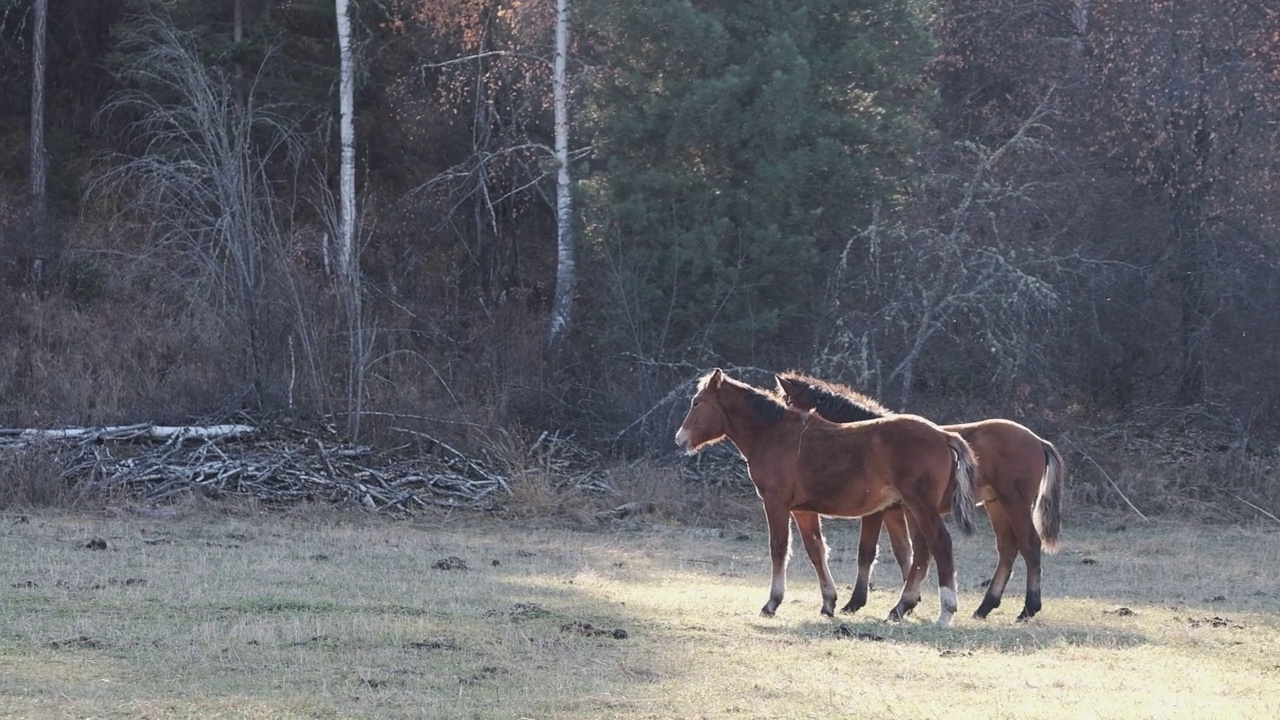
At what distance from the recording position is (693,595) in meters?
11.7

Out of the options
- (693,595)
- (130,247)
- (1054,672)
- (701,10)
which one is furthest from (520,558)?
(130,247)

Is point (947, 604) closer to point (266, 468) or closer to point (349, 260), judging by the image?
point (266, 468)

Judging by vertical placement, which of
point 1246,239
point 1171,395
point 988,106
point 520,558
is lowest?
point 520,558

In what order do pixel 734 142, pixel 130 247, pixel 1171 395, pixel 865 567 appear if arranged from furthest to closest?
pixel 130 247
pixel 1171 395
pixel 734 142
pixel 865 567

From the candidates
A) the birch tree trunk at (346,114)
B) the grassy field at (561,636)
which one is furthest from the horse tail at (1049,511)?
the birch tree trunk at (346,114)

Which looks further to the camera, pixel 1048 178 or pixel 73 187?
pixel 73 187

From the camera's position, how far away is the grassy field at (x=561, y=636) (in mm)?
7266

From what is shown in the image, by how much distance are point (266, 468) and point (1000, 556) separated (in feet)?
32.3

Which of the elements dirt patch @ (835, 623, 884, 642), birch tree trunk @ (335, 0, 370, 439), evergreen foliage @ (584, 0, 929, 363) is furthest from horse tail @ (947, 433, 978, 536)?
birch tree trunk @ (335, 0, 370, 439)

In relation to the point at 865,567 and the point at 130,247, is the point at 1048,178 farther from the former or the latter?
the point at 130,247

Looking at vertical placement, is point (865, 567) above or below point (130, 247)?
below

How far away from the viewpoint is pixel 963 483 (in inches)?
400

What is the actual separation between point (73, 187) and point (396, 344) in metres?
8.60

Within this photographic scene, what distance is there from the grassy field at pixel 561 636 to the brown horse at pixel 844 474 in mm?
424
